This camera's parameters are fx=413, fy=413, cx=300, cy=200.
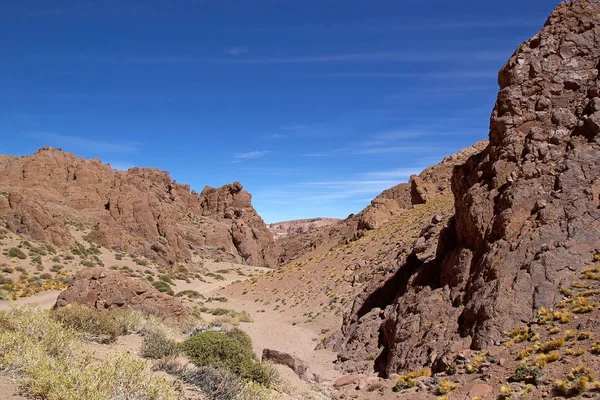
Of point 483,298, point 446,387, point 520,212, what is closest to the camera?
point 446,387

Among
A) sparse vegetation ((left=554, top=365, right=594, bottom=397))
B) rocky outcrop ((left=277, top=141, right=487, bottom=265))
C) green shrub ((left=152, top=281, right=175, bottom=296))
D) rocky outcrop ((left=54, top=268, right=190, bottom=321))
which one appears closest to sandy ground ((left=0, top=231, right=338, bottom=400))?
rocky outcrop ((left=54, top=268, right=190, bottom=321))

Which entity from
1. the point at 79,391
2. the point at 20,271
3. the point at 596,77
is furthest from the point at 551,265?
the point at 20,271

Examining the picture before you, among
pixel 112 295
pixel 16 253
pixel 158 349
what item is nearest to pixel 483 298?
pixel 158 349

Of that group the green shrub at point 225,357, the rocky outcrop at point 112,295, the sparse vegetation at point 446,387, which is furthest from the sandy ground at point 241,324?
the sparse vegetation at point 446,387

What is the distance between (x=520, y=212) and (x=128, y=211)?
5301cm

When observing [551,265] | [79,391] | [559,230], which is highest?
[559,230]

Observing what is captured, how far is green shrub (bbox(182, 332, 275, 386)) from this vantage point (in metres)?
10.9

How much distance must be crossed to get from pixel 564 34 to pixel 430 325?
11.5 meters

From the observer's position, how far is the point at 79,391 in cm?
595

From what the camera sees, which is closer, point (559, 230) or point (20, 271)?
point (559, 230)

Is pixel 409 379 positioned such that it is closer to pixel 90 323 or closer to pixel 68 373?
pixel 68 373

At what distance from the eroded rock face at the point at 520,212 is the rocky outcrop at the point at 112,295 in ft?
28.0

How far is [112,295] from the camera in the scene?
665 inches

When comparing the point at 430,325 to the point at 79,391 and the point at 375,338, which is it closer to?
the point at 375,338
